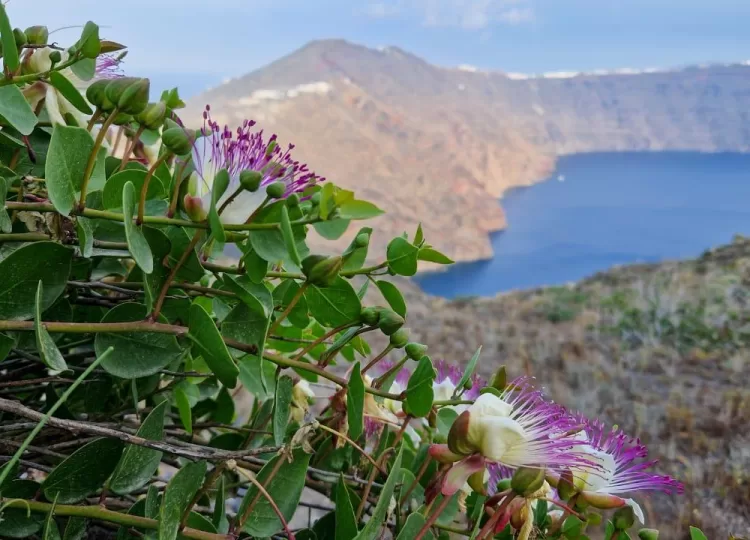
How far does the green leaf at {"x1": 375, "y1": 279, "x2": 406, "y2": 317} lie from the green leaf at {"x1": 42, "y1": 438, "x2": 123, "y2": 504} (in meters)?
0.14

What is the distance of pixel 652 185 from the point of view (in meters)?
17.6

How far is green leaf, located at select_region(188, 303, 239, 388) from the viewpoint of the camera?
226 mm

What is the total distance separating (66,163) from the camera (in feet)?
0.79

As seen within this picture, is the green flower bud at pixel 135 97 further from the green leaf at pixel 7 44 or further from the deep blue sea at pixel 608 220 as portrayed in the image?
the deep blue sea at pixel 608 220

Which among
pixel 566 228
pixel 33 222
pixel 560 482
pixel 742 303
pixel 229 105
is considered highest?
pixel 229 105

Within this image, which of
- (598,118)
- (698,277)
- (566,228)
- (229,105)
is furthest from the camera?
(598,118)

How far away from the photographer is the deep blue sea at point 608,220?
12250 mm

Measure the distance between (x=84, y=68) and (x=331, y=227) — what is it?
0.55 ft

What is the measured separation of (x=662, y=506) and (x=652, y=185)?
18.0 metres

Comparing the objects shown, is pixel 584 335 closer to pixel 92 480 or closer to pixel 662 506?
pixel 662 506

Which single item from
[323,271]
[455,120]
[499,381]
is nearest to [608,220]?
[455,120]

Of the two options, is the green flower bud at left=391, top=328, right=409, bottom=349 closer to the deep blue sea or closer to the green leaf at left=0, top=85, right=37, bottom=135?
the green leaf at left=0, top=85, right=37, bottom=135

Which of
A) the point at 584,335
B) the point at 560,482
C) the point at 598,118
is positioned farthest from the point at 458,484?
the point at 598,118

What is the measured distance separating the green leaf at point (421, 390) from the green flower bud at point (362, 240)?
0.06m
